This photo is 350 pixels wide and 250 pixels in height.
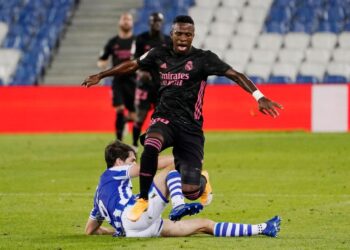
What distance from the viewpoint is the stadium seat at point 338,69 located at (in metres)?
28.6

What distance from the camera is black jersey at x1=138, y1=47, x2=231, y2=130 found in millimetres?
10664

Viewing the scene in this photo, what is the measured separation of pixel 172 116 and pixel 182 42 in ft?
2.32

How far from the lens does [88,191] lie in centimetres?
1502

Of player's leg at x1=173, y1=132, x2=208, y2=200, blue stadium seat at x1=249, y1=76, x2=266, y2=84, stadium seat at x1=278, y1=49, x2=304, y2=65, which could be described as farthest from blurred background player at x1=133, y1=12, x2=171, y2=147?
player's leg at x1=173, y1=132, x2=208, y2=200

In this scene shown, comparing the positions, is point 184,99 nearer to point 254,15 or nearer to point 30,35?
point 254,15

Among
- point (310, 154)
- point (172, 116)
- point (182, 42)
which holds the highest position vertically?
point (182, 42)

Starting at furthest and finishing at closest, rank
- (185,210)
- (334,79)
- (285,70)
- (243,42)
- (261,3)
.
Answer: (261,3)
(243,42)
(285,70)
(334,79)
(185,210)

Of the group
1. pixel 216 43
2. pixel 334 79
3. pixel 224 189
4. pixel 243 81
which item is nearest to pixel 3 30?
pixel 216 43

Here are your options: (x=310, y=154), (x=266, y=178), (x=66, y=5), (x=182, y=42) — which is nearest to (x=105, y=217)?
(x=182, y=42)

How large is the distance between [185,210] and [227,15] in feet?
72.0

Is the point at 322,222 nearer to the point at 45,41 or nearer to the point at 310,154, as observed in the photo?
the point at 310,154

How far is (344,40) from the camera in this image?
97.5 feet

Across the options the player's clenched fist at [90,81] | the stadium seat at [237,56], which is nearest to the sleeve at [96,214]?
the player's clenched fist at [90,81]

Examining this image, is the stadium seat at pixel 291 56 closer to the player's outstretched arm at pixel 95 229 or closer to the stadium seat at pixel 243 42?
the stadium seat at pixel 243 42
